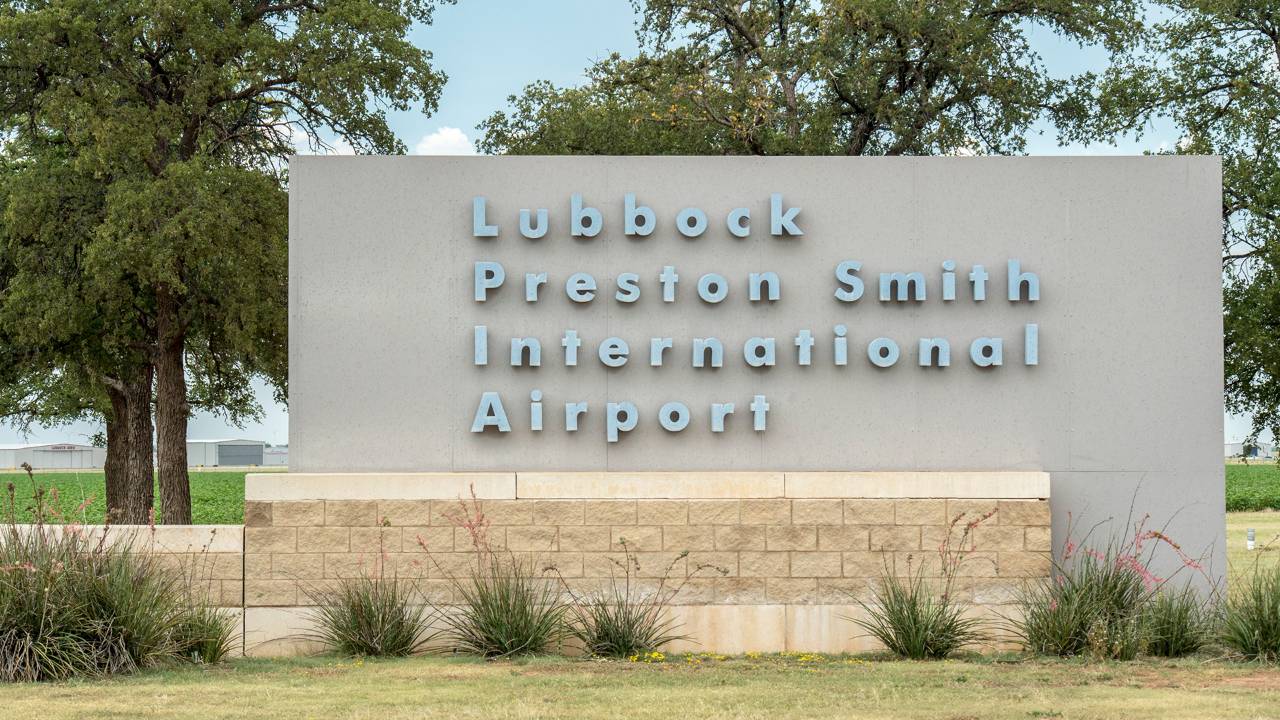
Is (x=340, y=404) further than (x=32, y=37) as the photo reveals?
No

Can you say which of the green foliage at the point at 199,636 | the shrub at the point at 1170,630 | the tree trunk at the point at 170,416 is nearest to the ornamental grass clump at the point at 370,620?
the green foliage at the point at 199,636

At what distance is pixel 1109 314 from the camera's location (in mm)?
11914

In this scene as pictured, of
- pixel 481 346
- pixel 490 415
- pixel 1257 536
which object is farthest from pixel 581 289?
pixel 1257 536

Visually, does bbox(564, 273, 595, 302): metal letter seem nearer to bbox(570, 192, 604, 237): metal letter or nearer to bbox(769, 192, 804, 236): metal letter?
bbox(570, 192, 604, 237): metal letter

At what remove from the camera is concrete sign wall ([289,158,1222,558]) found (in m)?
11.7

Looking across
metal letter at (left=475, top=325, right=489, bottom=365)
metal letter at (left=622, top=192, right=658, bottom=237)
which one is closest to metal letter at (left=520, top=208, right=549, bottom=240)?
metal letter at (left=622, top=192, right=658, bottom=237)

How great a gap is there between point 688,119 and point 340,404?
17470 mm

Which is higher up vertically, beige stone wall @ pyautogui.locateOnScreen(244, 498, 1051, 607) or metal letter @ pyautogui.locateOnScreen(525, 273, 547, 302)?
metal letter @ pyautogui.locateOnScreen(525, 273, 547, 302)

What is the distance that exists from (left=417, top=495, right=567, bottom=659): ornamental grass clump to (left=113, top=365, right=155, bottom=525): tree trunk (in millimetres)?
16668

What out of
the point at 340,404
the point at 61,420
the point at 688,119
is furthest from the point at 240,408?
the point at 340,404

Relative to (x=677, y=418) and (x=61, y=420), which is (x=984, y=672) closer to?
(x=677, y=418)

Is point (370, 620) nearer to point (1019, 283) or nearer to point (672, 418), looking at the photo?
point (672, 418)

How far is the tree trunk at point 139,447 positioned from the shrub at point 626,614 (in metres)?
17.2

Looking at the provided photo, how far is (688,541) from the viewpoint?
1116 centimetres
